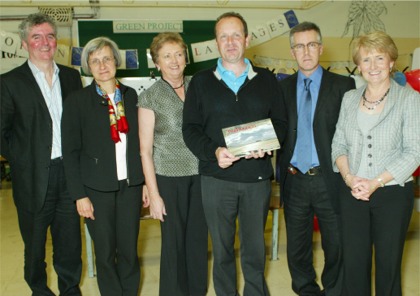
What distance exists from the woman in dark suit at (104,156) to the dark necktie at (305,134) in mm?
937

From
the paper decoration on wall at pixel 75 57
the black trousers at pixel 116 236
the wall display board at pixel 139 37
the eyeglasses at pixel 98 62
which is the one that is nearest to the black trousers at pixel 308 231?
the black trousers at pixel 116 236

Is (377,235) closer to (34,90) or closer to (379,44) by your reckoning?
(379,44)

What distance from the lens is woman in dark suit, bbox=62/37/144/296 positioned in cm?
225

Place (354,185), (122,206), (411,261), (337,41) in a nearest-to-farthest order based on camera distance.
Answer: (354,185) → (122,206) → (411,261) → (337,41)

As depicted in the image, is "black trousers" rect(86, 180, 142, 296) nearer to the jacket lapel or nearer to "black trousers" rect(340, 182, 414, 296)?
the jacket lapel

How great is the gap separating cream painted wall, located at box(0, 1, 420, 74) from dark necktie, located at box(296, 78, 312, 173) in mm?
4874

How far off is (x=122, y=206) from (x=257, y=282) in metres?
0.85

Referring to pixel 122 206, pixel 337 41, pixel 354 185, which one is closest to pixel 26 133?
pixel 122 206

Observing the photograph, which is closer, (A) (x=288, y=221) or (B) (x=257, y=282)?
(B) (x=257, y=282)

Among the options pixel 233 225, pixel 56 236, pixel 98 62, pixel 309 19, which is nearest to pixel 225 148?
pixel 233 225

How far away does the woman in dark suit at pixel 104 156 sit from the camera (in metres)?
2.25

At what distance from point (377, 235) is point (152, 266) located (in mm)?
2003

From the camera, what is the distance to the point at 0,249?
3.90m

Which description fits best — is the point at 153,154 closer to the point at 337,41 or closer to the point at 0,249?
the point at 0,249
